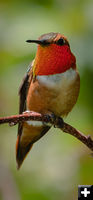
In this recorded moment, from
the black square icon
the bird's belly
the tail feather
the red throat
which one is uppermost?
the red throat

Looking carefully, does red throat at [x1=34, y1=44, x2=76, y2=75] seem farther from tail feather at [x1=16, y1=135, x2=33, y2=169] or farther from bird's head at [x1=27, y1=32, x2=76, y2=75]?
tail feather at [x1=16, y1=135, x2=33, y2=169]

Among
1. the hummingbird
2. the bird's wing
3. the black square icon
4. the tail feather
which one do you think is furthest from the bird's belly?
the black square icon

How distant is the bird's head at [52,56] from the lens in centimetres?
281

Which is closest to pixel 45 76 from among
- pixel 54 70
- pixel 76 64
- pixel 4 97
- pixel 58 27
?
pixel 54 70

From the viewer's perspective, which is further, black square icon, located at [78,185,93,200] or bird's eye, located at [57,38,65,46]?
bird's eye, located at [57,38,65,46]

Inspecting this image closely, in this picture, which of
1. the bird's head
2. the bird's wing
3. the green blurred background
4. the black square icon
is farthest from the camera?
the bird's wing

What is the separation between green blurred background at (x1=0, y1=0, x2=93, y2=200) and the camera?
3078 millimetres

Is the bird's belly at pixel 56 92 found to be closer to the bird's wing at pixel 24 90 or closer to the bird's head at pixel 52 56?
the bird's head at pixel 52 56

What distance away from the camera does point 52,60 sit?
9.34 ft

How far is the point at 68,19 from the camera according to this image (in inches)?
132

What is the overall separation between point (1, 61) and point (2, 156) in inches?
32.4

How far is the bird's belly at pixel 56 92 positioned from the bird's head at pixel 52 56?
45 mm

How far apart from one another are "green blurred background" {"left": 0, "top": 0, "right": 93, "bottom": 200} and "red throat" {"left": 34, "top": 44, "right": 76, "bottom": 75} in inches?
6.0

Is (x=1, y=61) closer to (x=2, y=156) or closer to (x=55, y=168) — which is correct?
(x=2, y=156)
